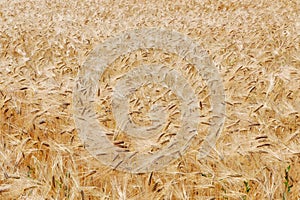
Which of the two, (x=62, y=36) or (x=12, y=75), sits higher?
(x=62, y=36)

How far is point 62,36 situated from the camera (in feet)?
24.1

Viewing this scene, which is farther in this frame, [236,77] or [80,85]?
[236,77]

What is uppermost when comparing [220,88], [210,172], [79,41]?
[79,41]

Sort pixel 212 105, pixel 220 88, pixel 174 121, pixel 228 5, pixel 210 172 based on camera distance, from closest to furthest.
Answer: pixel 210 172 < pixel 174 121 < pixel 212 105 < pixel 220 88 < pixel 228 5

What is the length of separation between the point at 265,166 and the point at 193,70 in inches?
104

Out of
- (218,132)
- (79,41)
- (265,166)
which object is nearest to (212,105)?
(218,132)

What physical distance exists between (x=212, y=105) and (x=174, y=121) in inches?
14.5

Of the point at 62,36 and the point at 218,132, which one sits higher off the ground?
the point at 62,36

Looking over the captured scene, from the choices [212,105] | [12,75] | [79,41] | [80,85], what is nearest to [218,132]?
[212,105]

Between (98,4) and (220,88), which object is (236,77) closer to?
(220,88)

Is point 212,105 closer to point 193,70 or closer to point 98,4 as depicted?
point 193,70

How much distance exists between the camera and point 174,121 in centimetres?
265

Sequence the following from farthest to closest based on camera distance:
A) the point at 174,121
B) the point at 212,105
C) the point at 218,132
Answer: the point at 212,105 < the point at 174,121 < the point at 218,132

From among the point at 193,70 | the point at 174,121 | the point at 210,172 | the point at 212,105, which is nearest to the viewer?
the point at 210,172
